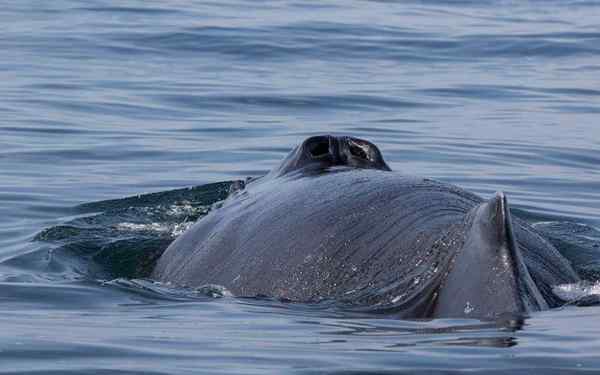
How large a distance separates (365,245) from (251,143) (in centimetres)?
930

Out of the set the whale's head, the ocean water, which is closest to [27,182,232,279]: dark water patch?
the ocean water

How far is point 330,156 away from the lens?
29.8ft

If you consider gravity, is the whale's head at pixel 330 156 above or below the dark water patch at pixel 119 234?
above

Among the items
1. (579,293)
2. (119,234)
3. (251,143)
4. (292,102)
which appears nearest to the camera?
(579,293)

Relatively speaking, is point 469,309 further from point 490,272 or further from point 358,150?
point 358,150

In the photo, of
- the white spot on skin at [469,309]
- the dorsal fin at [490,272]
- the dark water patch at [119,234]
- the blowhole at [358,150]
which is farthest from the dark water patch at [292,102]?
the white spot on skin at [469,309]

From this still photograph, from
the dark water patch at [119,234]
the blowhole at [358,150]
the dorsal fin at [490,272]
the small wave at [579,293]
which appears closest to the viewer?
the dorsal fin at [490,272]

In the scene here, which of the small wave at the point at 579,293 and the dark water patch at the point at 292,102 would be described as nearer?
the small wave at the point at 579,293

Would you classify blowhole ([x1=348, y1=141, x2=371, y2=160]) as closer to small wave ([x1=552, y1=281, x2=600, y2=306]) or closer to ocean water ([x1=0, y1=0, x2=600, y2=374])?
ocean water ([x1=0, y1=0, x2=600, y2=374])

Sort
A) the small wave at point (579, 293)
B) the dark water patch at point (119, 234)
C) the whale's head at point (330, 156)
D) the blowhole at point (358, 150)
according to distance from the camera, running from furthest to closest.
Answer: the dark water patch at point (119, 234), the blowhole at point (358, 150), the whale's head at point (330, 156), the small wave at point (579, 293)

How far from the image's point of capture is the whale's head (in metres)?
9.04

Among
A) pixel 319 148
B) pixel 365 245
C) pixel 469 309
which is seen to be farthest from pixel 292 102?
pixel 469 309

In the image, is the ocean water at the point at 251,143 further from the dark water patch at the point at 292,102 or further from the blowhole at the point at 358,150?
the blowhole at the point at 358,150

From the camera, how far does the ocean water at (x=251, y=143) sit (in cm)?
616
